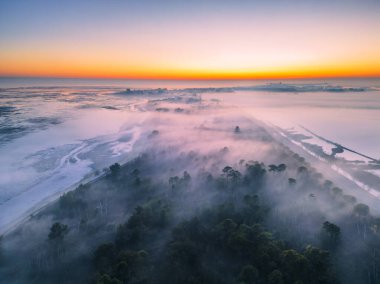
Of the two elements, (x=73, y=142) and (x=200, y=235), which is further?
(x=73, y=142)

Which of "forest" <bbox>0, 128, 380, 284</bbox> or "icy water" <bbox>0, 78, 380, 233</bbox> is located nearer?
"forest" <bbox>0, 128, 380, 284</bbox>

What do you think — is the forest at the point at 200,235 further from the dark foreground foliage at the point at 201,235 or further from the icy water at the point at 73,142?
the icy water at the point at 73,142

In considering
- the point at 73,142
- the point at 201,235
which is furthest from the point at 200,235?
the point at 73,142

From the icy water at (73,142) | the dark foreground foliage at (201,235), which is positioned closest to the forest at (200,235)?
the dark foreground foliage at (201,235)

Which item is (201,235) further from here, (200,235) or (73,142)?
(73,142)

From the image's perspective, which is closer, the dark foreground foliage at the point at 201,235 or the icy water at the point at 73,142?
the dark foreground foliage at the point at 201,235

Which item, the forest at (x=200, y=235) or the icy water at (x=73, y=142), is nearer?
the forest at (x=200, y=235)

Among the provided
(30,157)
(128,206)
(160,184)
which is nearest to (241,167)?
(160,184)

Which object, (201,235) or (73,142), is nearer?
(201,235)

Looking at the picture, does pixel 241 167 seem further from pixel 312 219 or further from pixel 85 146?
pixel 85 146

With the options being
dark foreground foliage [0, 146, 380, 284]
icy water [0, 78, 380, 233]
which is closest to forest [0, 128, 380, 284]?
dark foreground foliage [0, 146, 380, 284]

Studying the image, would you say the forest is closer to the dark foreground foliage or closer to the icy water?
the dark foreground foliage
